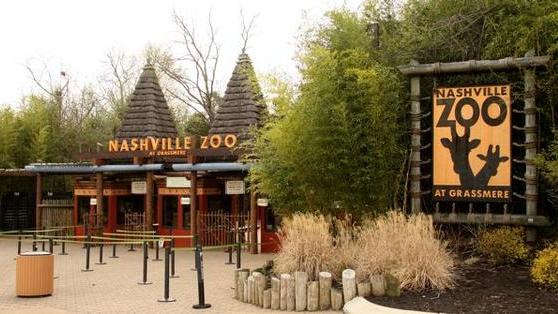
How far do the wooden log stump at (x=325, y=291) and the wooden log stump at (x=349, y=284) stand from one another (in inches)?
10.8

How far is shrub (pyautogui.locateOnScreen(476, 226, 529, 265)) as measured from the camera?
9961mm

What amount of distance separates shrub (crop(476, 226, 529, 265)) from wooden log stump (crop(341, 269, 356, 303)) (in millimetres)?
2823

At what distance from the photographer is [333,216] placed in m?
11.4

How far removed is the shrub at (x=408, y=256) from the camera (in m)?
8.45

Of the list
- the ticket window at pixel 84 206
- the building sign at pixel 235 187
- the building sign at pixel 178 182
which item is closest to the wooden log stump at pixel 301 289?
the building sign at pixel 235 187

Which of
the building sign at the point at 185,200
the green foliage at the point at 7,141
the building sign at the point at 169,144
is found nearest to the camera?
the building sign at the point at 169,144

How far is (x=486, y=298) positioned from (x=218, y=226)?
37.5ft

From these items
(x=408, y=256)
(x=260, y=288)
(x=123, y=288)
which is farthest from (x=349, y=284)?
(x=123, y=288)

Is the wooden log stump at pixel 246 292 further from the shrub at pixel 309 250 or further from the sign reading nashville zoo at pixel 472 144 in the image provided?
the sign reading nashville zoo at pixel 472 144

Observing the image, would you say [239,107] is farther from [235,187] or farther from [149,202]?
[149,202]

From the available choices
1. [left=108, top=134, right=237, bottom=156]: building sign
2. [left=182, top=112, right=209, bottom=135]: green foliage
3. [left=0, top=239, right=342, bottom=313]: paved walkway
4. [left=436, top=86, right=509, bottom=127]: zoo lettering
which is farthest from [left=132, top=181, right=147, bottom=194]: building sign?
[left=182, top=112, right=209, bottom=135]: green foliage

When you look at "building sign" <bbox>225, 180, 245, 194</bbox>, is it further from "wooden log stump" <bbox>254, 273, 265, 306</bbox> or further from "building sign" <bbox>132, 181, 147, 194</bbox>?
"wooden log stump" <bbox>254, 273, 265, 306</bbox>

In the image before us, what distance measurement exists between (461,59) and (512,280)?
183 inches

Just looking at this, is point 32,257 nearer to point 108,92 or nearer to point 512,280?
point 512,280
